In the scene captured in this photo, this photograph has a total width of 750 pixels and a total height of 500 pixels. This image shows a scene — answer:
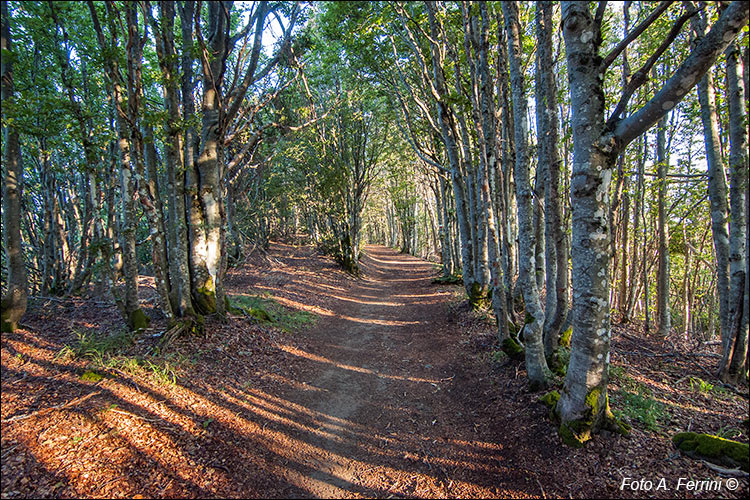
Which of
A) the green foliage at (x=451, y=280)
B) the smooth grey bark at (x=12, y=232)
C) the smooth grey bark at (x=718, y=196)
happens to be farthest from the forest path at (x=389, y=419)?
the green foliage at (x=451, y=280)

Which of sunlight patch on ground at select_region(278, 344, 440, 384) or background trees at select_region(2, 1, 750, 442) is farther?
sunlight patch on ground at select_region(278, 344, 440, 384)

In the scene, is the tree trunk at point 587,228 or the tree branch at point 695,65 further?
the tree trunk at point 587,228

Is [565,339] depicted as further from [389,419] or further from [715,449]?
[389,419]

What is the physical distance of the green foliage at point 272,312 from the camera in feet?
29.0

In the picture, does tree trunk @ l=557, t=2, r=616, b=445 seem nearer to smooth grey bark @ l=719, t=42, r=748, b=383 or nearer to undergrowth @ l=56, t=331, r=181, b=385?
smooth grey bark @ l=719, t=42, r=748, b=383

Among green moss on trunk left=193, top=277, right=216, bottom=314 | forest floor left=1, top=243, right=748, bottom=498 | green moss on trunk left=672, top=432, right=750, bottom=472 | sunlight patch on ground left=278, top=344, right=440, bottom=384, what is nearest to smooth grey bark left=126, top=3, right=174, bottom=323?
green moss on trunk left=193, top=277, right=216, bottom=314

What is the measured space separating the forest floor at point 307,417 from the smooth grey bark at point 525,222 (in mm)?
505

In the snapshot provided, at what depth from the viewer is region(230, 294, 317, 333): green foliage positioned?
8.84 meters

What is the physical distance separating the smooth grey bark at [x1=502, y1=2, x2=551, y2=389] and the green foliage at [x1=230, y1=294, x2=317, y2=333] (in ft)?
19.7

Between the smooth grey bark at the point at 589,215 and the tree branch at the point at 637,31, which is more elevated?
the tree branch at the point at 637,31

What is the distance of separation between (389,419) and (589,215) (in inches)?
160

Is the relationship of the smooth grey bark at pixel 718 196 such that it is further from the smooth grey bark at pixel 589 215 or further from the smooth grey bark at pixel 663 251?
the smooth grey bark at pixel 589 215

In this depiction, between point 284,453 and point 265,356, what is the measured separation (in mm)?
3029

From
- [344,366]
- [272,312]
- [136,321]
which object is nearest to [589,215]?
[344,366]
